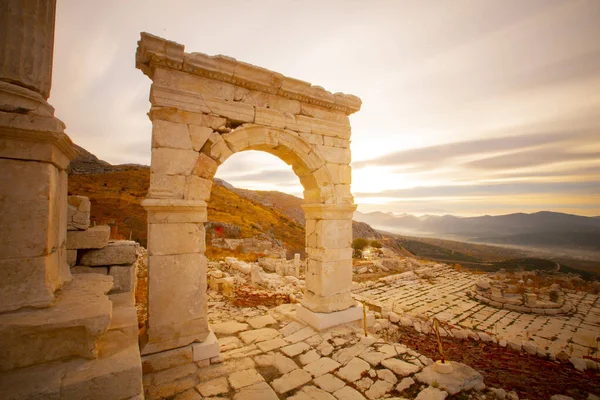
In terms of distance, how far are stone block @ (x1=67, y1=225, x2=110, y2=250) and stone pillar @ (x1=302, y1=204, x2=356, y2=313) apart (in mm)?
3638

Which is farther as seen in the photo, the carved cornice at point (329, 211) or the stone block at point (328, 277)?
the carved cornice at point (329, 211)

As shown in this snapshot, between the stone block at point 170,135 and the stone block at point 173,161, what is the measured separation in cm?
8

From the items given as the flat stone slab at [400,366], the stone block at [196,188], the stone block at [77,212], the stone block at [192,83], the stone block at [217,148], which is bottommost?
the flat stone slab at [400,366]

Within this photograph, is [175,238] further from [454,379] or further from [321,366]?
[454,379]

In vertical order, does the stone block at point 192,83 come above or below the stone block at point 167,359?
above

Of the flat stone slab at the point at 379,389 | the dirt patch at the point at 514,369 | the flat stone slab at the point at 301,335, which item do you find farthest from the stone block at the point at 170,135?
the dirt patch at the point at 514,369

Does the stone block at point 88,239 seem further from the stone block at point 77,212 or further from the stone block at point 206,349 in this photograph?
the stone block at point 206,349

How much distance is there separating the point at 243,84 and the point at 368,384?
509 cm

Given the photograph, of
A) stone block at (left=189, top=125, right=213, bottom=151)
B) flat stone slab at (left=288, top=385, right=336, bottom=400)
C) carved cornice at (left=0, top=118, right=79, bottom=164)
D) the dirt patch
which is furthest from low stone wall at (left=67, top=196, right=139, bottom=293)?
the dirt patch

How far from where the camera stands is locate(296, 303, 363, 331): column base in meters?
5.11

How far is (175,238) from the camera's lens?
156 inches

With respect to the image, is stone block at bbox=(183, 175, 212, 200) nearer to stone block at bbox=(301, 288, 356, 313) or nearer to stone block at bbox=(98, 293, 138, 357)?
stone block at bbox=(98, 293, 138, 357)

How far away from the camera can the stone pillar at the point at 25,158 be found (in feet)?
6.48

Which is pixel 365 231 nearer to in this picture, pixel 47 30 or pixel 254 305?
pixel 254 305
